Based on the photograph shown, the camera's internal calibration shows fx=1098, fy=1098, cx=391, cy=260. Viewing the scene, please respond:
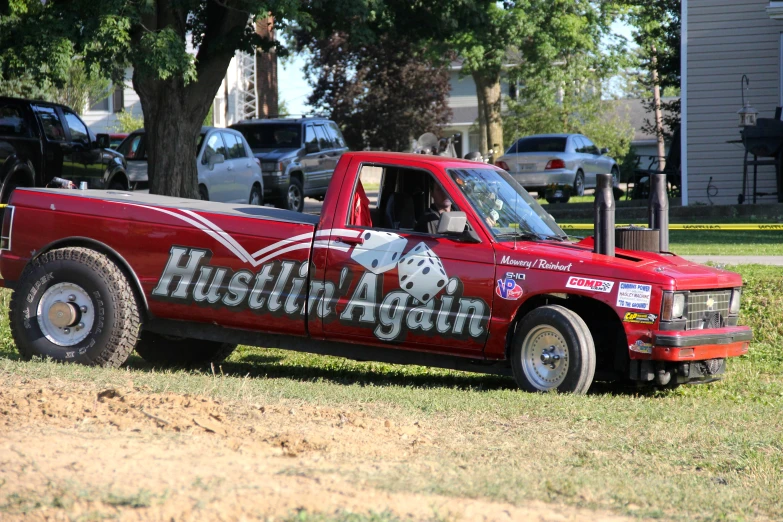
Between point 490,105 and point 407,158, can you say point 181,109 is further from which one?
point 490,105

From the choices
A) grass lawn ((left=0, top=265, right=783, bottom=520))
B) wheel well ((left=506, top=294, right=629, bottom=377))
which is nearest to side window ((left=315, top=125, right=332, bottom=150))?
grass lawn ((left=0, top=265, right=783, bottom=520))

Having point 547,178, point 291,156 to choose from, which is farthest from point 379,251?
point 547,178

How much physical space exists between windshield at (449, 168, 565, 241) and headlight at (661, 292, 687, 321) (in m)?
1.21

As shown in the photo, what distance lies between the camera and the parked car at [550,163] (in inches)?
1105

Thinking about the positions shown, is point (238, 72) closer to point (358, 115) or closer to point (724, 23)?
point (358, 115)

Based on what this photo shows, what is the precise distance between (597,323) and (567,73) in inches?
1404

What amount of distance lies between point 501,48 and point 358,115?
485 inches

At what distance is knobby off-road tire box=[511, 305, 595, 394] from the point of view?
7711mm

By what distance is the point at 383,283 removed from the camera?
814cm

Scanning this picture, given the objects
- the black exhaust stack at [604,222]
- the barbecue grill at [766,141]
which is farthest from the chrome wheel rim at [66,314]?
the barbecue grill at [766,141]

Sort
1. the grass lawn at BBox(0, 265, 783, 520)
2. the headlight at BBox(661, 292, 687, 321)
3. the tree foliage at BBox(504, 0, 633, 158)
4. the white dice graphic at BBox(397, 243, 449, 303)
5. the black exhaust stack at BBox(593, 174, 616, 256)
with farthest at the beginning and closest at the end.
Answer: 1. the tree foliage at BBox(504, 0, 633, 158)
2. the white dice graphic at BBox(397, 243, 449, 303)
3. the black exhaust stack at BBox(593, 174, 616, 256)
4. the headlight at BBox(661, 292, 687, 321)
5. the grass lawn at BBox(0, 265, 783, 520)

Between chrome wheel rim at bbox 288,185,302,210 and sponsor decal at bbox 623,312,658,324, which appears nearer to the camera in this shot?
sponsor decal at bbox 623,312,658,324

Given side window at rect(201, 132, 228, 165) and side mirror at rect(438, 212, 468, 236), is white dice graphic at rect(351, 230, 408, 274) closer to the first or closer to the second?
side mirror at rect(438, 212, 468, 236)

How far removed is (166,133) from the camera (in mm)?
17109
